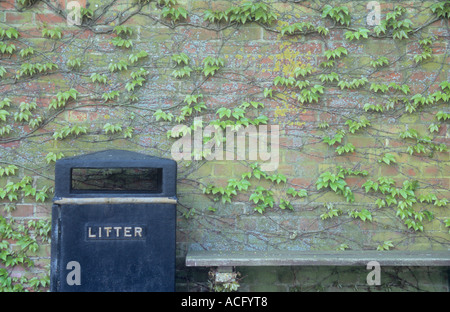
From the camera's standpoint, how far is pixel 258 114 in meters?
3.66

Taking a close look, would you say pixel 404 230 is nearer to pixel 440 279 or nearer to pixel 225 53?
pixel 440 279

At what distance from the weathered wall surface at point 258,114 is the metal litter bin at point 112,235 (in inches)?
29.3

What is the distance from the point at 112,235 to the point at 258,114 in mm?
1554

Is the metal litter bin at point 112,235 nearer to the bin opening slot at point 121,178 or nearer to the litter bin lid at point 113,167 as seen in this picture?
the litter bin lid at point 113,167

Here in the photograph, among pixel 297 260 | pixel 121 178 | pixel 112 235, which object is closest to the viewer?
pixel 112 235

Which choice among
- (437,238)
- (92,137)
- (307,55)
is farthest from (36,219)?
(437,238)

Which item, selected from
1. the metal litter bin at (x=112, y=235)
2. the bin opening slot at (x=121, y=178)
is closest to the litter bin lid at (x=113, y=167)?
the metal litter bin at (x=112, y=235)

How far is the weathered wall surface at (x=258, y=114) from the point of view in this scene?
3.60 meters

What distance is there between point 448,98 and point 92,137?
9.60ft

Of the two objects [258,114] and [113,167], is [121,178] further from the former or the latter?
→ [258,114]

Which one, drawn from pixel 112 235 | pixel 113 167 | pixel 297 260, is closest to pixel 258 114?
pixel 297 260

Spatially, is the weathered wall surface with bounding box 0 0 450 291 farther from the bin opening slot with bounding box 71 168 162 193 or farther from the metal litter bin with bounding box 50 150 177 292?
the metal litter bin with bounding box 50 150 177 292

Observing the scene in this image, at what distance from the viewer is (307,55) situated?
12.0ft

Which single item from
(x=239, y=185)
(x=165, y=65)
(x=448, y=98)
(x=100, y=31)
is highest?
(x=100, y=31)
